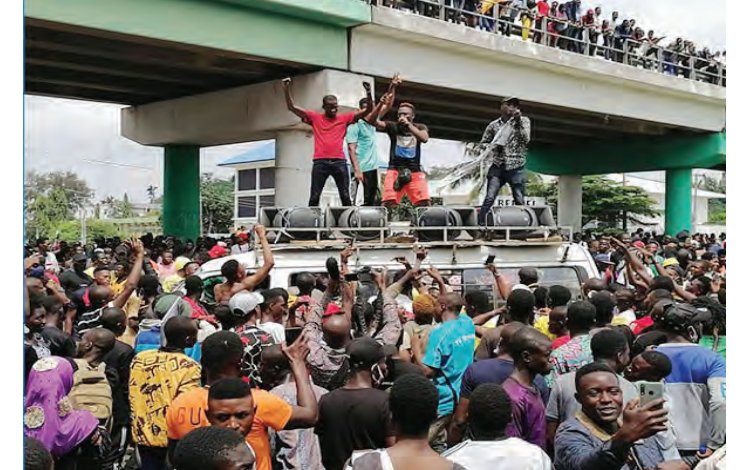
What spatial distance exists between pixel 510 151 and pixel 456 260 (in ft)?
7.88

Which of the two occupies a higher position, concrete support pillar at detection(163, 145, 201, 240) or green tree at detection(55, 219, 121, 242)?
concrete support pillar at detection(163, 145, 201, 240)

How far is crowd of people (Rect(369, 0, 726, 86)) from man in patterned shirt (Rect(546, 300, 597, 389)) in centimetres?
1222

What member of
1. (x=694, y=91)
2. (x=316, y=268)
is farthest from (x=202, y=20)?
(x=694, y=91)

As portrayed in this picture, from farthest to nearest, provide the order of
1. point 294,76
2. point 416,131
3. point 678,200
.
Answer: point 678,200 → point 294,76 → point 416,131

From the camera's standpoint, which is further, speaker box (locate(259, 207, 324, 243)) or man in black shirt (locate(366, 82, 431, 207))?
man in black shirt (locate(366, 82, 431, 207))

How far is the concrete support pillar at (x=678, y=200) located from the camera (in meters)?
26.9

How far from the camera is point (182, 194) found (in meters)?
22.1

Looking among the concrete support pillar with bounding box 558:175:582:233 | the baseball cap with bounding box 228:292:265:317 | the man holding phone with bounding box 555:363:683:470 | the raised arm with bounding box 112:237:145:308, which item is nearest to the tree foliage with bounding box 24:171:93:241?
the raised arm with bounding box 112:237:145:308

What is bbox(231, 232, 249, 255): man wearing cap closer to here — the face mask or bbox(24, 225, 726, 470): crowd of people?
bbox(24, 225, 726, 470): crowd of people

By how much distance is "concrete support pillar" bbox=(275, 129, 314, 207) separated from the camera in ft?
55.6

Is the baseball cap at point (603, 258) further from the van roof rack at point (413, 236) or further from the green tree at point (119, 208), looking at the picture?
the green tree at point (119, 208)

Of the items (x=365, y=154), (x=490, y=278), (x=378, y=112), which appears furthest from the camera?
(x=365, y=154)

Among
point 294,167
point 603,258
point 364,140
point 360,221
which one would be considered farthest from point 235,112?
point 360,221

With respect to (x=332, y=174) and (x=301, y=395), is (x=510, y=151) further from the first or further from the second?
(x=301, y=395)
